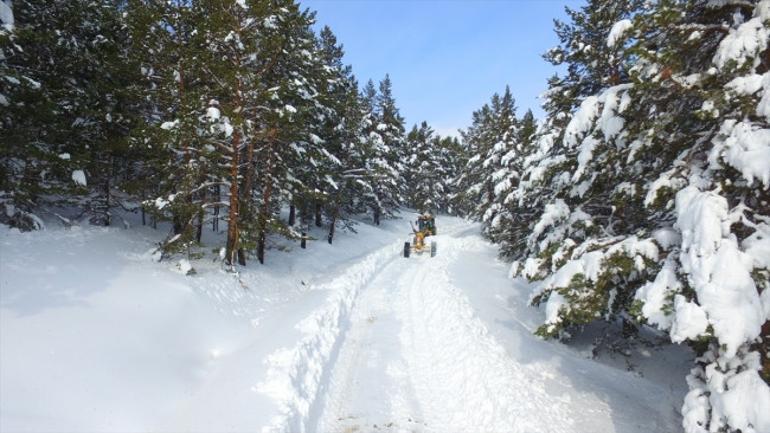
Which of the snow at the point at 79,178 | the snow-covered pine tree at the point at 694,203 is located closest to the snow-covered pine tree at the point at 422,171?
the snow at the point at 79,178

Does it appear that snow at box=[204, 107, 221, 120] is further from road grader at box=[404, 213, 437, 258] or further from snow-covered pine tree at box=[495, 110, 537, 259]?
road grader at box=[404, 213, 437, 258]

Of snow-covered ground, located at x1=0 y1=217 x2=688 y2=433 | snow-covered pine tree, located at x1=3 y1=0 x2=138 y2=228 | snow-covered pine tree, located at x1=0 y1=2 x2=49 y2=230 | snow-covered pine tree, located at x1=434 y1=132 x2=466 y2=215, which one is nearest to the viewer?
snow-covered ground, located at x1=0 y1=217 x2=688 y2=433

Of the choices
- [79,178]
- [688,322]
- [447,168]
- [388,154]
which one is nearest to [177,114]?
[79,178]

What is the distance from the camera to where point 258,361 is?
8.06 m

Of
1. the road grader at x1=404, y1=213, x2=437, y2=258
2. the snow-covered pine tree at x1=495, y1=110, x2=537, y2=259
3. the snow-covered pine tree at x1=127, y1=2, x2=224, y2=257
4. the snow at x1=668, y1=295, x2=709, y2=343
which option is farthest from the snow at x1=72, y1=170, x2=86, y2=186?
the road grader at x1=404, y1=213, x2=437, y2=258

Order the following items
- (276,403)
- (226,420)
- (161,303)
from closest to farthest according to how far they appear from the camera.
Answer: (226,420) < (276,403) < (161,303)

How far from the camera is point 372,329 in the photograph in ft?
36.9

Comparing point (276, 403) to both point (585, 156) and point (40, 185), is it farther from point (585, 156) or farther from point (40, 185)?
point (40, 185)

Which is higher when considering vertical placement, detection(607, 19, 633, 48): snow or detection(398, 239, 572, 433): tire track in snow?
detection(607, 19, 633, 48): snow

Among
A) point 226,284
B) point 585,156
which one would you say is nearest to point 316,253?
point 226,284

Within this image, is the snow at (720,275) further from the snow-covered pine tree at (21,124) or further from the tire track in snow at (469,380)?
the snow-covered pine tree at (21,124)

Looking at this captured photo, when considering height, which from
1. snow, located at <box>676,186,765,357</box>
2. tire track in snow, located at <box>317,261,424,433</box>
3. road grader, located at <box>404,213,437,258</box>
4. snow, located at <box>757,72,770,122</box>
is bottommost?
tire track in snow, located at <box>317,261,424,433</box>

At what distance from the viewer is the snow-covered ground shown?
601 cm

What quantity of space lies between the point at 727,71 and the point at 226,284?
501 inches
